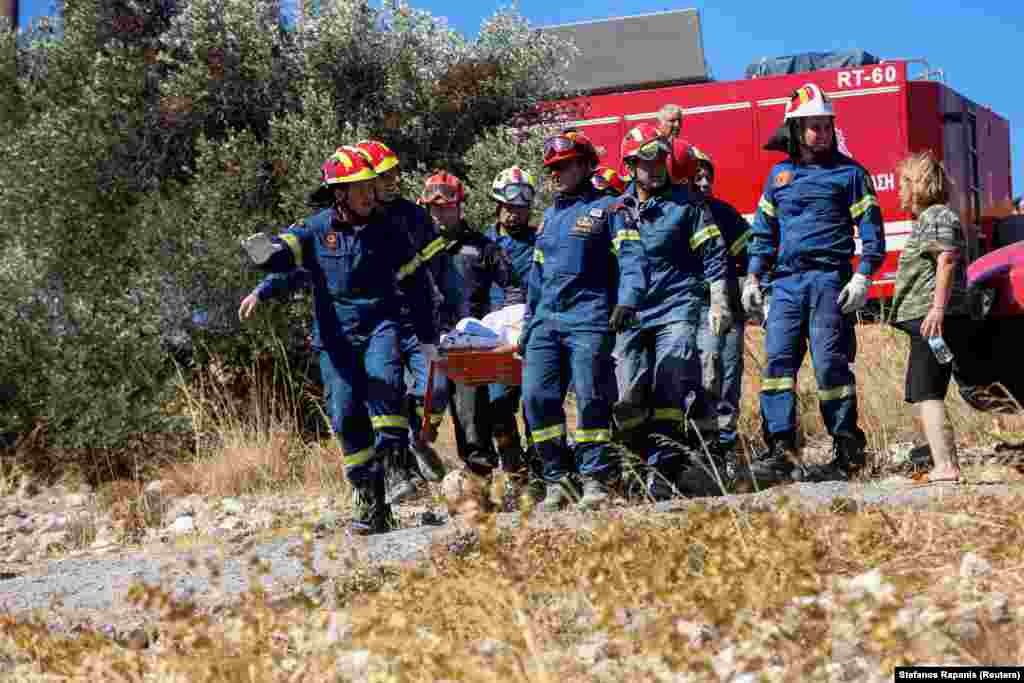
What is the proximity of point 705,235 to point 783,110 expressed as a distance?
984 centimetres

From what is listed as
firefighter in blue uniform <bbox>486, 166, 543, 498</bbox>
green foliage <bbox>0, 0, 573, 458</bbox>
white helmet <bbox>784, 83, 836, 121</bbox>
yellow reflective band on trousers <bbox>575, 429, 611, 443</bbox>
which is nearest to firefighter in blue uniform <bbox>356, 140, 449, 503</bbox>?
firefighter in blue uniform <bbox>486, 166, 543, 498</bbox>

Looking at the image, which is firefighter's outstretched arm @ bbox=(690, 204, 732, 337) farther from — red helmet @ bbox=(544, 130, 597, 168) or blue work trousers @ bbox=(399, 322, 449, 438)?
blue work trousers @ bbox=(399, 322, 449, 438)

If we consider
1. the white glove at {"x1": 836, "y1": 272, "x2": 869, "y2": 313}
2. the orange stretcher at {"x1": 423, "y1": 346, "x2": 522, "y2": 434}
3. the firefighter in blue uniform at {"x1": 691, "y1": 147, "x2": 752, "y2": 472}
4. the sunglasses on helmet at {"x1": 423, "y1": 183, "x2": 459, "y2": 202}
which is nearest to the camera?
the white glove at {"x1": 836, "y1": 272, "x2": 869, "y2": 313}

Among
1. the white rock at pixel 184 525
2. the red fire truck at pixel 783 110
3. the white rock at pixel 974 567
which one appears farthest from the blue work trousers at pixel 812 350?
the red fire truck at pixel 783 110

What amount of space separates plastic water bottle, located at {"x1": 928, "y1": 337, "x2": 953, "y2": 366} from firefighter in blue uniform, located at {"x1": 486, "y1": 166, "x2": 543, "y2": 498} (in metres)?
Answer: 2.55

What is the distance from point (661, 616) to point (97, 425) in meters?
8.15

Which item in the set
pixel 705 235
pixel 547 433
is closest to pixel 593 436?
pixel 547 433

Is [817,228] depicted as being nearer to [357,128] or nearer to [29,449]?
[357,128]

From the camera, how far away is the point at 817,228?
7.42 meters

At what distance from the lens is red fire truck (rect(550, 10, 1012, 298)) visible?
16625 mm

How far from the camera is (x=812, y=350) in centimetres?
744

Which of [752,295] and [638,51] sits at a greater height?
[638,51]

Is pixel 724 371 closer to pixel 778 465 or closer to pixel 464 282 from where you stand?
pixel 778 465

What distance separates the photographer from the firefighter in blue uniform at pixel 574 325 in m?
7.16
